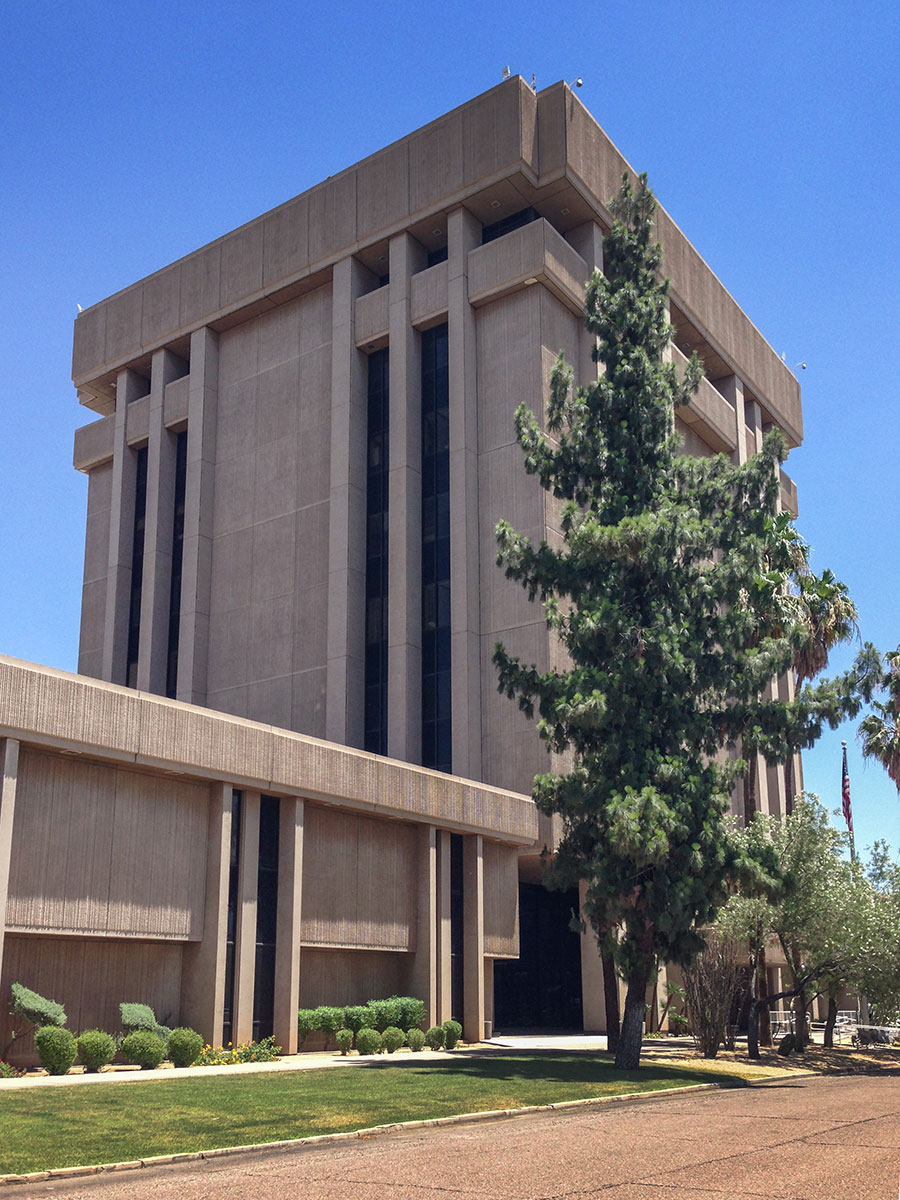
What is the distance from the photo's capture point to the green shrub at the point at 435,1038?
102ft

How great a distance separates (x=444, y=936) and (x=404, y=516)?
18.0 meters

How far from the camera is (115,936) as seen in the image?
24500 millimetres

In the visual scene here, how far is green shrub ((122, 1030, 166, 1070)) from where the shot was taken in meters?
23.2

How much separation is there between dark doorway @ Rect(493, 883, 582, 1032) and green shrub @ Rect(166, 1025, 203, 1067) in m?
20.5

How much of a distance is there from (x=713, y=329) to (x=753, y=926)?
33.6 m

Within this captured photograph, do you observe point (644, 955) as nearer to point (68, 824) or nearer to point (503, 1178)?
point (68, 824)

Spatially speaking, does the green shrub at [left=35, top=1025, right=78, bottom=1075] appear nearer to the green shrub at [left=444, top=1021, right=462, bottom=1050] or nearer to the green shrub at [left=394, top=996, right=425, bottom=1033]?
the green shrub at [left=394, top=996, right=425, bottom=1033]

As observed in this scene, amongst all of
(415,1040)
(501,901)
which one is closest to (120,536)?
(501,901)

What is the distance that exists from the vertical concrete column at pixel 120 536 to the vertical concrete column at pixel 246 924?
27.0m

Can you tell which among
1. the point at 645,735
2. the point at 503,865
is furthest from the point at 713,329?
the point at 645,735

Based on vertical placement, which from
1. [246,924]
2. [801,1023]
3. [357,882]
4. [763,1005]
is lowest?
[801,1023]

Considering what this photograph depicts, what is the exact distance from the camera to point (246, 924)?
2733 centimetres

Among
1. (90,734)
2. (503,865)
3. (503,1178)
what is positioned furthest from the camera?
(503,865)

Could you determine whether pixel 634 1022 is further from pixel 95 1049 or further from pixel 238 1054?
pixel 95 1049
